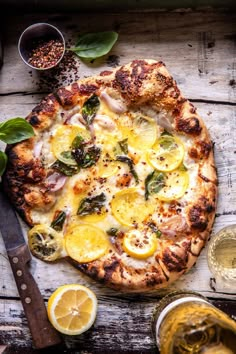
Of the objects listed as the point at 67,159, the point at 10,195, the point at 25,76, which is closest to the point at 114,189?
the point at 67,159

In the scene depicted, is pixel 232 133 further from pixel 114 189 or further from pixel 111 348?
pixel 111 348

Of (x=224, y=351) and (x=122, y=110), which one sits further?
(x=122, y=110)

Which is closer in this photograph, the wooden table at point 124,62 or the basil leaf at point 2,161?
the basil leaf at point 2,161

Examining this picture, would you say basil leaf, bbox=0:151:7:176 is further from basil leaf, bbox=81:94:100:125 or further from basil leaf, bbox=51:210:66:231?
basil leaf, bbox=81:94:100:125

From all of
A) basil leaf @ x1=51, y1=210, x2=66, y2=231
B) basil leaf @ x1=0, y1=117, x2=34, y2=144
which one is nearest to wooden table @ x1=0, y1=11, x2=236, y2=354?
basil leaf @ x1=51, y1=210, x2=66, y2=231

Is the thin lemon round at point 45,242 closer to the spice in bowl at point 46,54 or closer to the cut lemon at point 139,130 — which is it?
the cut lemon at point 139,130

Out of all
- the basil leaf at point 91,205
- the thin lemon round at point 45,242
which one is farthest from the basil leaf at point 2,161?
the basil leaf at point 91,205
